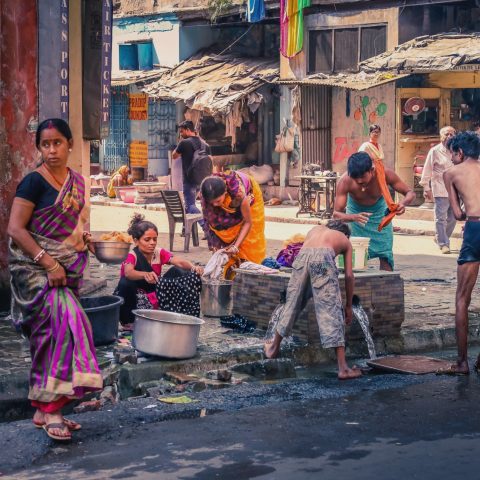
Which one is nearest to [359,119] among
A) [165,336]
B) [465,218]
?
[465,218]

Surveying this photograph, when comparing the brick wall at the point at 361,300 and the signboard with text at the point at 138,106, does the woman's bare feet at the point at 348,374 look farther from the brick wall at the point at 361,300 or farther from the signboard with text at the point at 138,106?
the signboard with text at the point at 138,106

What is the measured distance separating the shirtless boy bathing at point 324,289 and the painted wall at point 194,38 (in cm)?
2037

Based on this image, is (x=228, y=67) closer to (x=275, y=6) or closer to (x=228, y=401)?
(x=275, y=6)

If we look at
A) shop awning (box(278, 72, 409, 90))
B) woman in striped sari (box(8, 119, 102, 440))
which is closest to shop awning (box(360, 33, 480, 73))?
shop awning (box(278, 72, 409, 90))

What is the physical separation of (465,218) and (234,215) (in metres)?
2.81

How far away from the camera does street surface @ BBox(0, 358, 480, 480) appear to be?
618cm

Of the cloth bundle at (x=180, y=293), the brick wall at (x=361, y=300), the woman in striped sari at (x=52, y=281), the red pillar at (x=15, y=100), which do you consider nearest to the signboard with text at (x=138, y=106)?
the red pillar at (x=15, y=100)

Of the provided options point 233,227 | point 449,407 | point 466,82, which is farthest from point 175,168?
point 449,407

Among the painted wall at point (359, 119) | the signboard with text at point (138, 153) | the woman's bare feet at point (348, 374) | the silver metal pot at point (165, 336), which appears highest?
the painted wall at point (359, 119)

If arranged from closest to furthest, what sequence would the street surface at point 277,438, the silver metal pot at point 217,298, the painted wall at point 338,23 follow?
the street surface at point 277,438, the silver metal pot at point 217,298, the painted wall at point 338,23

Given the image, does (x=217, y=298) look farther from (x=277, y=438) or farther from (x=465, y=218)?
(x=277, y=438)

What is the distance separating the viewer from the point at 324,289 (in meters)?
8.82

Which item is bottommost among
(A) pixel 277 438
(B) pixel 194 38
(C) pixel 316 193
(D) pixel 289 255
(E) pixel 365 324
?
(A) pixel 277 438

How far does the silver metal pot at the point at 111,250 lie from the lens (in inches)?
409
